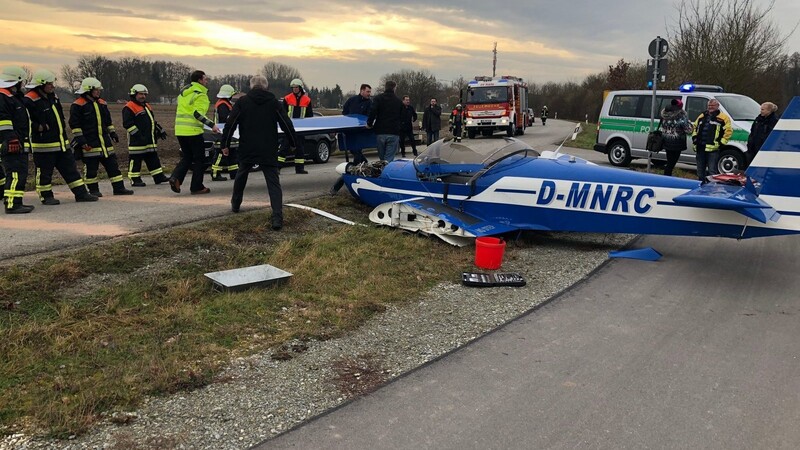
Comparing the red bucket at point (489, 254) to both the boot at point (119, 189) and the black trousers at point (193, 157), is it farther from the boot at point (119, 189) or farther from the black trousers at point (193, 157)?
the boot at point (119, 189)

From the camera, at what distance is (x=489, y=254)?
606cm

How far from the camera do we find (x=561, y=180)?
21.8 feet

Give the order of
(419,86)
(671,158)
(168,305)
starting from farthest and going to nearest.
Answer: (419,86)
(671,158)
(168,305)

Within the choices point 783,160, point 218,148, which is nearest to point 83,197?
point 218,148

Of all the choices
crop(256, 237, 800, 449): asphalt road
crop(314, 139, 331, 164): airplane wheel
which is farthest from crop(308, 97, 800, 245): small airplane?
crop(314, 139, 331, 164): airplane wheel

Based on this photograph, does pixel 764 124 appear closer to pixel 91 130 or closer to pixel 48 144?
pixel 91 130

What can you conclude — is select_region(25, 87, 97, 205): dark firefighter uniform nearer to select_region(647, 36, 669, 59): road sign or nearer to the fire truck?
select_region(647, 36, 669, 59): road sign

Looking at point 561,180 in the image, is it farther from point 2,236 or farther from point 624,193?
point 2,236

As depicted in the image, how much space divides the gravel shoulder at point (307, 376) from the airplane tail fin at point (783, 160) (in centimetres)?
218

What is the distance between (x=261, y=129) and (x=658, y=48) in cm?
972

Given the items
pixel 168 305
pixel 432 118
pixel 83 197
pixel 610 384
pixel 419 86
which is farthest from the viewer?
pixel 419 86

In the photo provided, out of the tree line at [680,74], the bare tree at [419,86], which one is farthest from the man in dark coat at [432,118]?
the bare tree at [419,86]

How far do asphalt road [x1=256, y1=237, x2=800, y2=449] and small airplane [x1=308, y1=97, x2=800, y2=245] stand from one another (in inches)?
32.5

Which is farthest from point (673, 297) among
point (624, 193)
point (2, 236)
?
point (2, 236)
